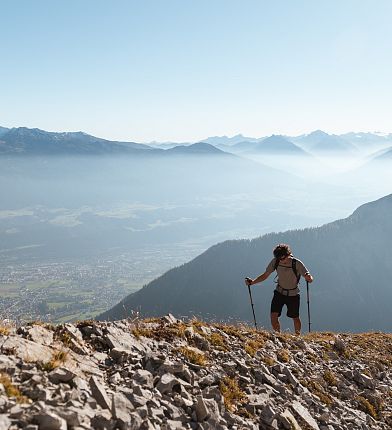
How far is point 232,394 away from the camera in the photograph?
27.9ft

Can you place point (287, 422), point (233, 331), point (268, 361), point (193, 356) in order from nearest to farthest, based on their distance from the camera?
point (287, 422)
point (193, 356)
point (268, 361)
point (233, 331)

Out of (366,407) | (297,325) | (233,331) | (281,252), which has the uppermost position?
(281,252)

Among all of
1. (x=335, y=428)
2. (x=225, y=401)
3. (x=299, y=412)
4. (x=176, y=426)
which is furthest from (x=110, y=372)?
(x=335, y=428)

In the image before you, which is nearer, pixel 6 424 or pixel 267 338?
pixel 6 424

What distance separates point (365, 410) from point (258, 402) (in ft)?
12.4

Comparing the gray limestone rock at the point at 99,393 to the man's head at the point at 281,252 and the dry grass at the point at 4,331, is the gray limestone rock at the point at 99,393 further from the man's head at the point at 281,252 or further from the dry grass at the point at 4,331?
the man's head at the point at 281,252

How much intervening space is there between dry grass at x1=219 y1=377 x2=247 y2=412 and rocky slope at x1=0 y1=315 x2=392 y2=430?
0.08 ft

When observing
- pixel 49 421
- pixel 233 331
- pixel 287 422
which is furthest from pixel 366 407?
pixel 49 421

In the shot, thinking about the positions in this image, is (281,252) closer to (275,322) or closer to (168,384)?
(275,322)

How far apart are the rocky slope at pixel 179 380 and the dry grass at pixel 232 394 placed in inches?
1.0

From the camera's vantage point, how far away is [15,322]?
9.87m

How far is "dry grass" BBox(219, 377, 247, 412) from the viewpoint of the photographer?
8.20m

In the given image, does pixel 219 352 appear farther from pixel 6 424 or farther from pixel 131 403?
pixel 6 424

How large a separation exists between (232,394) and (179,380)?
1267mm
